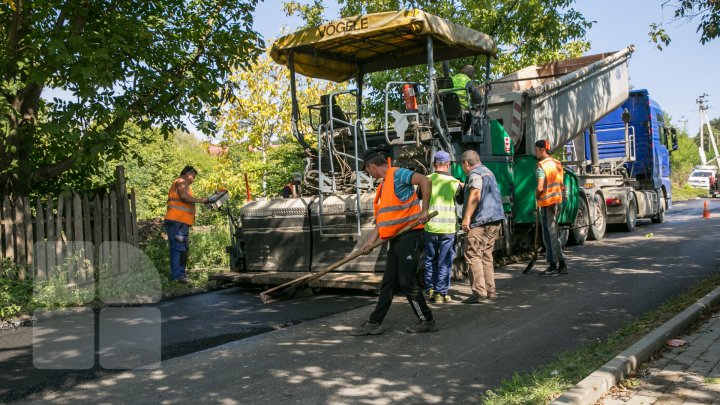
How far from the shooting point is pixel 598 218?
1470 centimetres

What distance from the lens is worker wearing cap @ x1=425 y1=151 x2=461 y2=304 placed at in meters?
7.73

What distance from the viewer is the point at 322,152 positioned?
966 centimetres

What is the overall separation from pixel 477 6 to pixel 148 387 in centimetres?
1209

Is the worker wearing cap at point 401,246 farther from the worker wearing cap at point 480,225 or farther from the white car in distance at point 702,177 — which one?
the white car in distance at point 702,177

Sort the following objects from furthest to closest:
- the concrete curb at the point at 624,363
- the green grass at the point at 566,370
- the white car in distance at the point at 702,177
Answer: the white car in distance at the point at 702,177 < the green grass at the point at 566,370 < the concrete curb at the point at 624,363

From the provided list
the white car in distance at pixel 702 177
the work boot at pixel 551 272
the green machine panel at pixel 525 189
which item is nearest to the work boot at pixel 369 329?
the work boot at pixel 551 272

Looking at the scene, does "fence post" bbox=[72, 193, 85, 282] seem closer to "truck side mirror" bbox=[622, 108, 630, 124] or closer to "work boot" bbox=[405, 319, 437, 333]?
"work boot" bbox=[405, 319, 437, 333]

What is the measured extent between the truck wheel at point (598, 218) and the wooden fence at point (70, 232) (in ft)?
30.3

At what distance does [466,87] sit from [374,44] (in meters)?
1.42

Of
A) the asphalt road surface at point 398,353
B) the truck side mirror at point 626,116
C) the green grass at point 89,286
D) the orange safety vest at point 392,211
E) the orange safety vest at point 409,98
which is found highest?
the truck side mirror at point 626,116

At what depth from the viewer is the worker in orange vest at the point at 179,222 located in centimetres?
984

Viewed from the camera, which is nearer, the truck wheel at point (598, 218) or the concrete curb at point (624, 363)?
the concrete curb at point (624, 363)

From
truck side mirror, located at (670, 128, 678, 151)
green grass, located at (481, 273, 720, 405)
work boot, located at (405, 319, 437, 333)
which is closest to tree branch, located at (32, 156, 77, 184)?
work boot, located at (405, 319, 437, 333)

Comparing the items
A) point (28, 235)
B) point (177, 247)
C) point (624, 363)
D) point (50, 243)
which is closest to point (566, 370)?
point (624, 363)
